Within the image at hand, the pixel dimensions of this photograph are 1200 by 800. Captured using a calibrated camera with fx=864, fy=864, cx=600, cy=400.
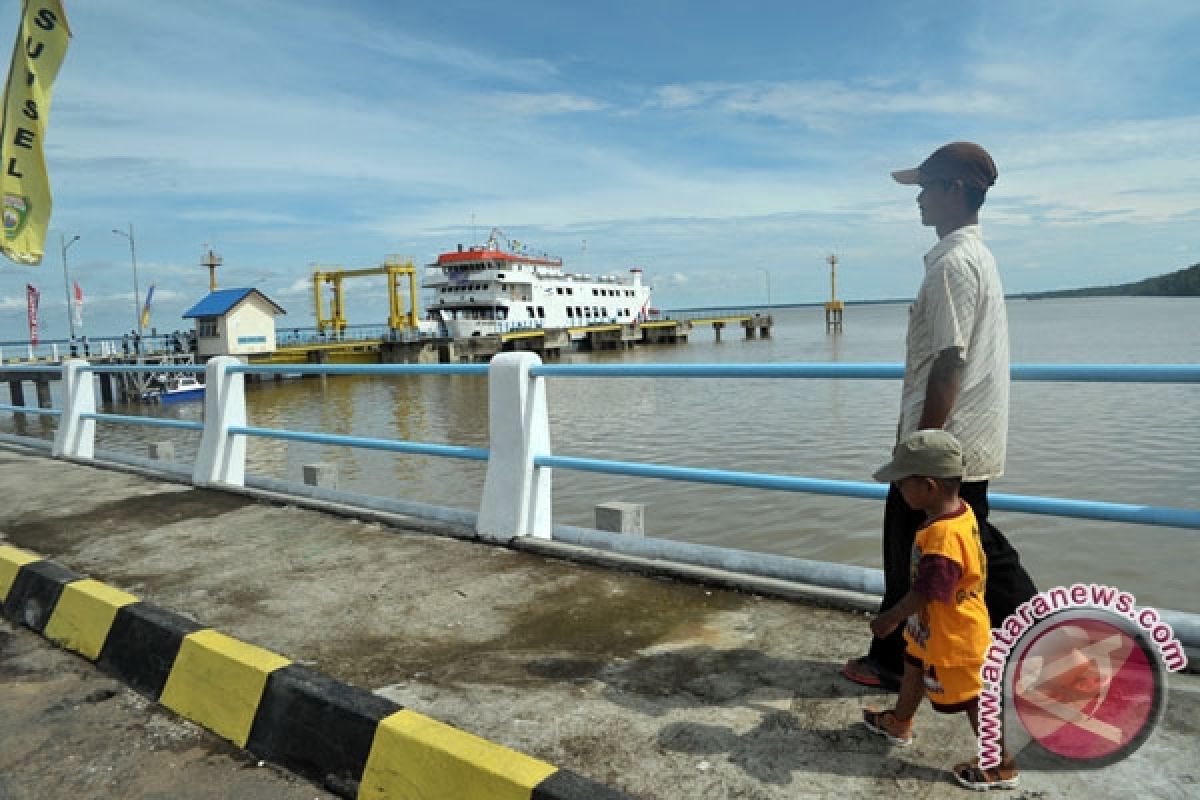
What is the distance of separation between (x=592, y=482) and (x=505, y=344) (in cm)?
4301

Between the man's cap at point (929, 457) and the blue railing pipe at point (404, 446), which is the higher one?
the man's cap at point (929, 457)

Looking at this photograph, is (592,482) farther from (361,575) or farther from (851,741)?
(851,741)

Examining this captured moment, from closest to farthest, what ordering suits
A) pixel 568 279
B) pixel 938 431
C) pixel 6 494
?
pixel 938 431, pixel 6 494, pixel 568 279

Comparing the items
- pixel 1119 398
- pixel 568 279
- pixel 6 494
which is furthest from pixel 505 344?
pixel 6 494

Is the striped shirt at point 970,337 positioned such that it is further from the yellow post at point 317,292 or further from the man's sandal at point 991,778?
the yellow post at point 317,292

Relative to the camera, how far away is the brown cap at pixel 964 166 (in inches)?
94.8

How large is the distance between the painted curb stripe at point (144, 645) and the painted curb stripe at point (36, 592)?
0.62 metres

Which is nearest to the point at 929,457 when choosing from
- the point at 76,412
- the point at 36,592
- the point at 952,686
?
the point at 952,686

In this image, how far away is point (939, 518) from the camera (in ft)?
7.09

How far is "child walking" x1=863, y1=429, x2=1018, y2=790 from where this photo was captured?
6.89 ft

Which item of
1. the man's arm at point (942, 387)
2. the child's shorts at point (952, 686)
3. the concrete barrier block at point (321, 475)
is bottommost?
the concrete barrier block at point (321, 475)

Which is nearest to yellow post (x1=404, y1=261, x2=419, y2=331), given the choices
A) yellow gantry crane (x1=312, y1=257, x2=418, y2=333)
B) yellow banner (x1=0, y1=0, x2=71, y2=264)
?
yellow gantry crane (x1=312, y1=257, x2=418, y2=333)

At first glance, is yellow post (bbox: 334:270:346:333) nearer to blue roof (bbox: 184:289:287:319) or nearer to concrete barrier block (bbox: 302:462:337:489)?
blue roof (bbox: 184:289:287:319)

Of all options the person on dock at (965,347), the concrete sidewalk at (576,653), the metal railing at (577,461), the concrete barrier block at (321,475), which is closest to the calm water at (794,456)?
the concrete barrier block at (321,475)
